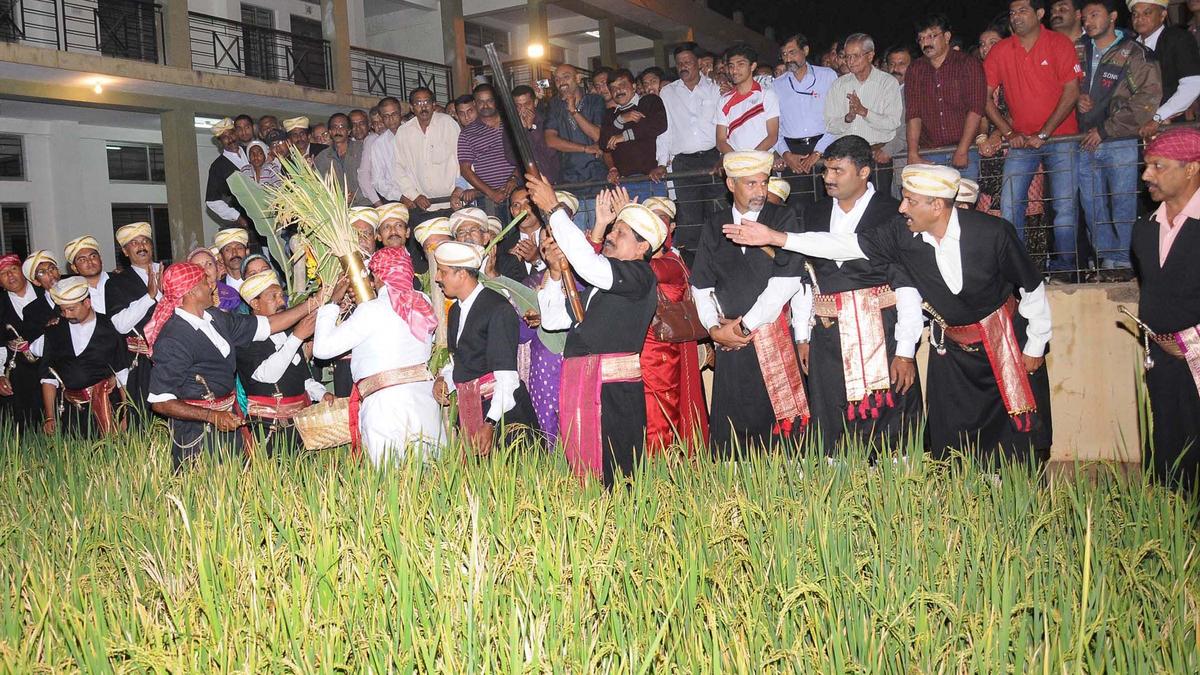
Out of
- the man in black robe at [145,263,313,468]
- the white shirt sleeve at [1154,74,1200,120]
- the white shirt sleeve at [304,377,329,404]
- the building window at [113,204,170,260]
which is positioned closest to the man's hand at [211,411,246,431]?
the man in black robe at [145,263,313,468]

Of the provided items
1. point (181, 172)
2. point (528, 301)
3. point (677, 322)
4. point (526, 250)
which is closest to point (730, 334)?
point (677, 322)

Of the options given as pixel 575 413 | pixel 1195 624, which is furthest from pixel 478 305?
pixel 1195 624

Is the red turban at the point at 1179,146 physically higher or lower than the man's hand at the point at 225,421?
higher

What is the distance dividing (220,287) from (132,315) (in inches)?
21.1

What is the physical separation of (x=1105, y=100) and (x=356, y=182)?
18.3 feet

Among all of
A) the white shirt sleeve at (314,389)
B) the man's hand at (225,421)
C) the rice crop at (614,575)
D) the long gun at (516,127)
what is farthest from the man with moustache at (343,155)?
the rice crop at (614,575)

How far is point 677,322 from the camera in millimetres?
4762

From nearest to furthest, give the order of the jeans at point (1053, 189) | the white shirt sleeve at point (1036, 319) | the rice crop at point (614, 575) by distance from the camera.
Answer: the rice crop at point (614, 575), the white shirt sleeve at point (1036, 319), the jeans at point (1053, 189)

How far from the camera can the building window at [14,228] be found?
16.1 m

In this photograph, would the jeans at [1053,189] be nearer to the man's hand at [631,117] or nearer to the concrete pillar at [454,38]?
the man's hand at [631,117]

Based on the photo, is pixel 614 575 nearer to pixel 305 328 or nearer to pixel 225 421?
pixel 225 421

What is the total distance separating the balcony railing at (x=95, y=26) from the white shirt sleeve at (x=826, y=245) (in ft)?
42.2

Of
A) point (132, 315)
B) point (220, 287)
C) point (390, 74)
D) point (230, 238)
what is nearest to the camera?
point (132, 315)

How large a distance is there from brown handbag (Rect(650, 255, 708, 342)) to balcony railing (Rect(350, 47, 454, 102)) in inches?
587
